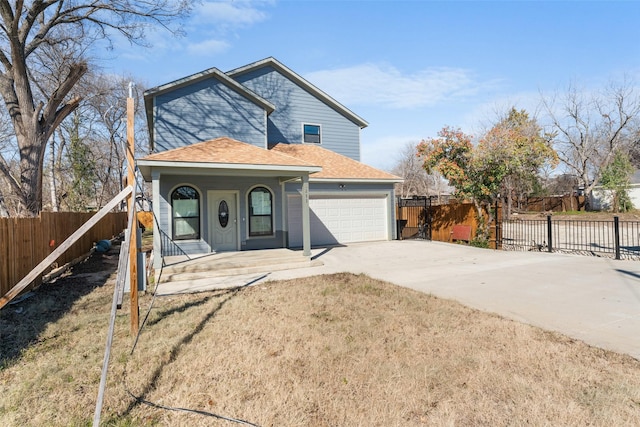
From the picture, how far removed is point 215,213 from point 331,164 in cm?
588

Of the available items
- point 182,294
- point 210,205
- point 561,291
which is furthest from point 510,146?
point 182,294

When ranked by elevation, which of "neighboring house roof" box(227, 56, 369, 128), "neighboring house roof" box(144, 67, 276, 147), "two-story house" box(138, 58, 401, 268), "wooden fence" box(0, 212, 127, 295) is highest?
"neighboring house roof" box(227, 56, 369, 128)

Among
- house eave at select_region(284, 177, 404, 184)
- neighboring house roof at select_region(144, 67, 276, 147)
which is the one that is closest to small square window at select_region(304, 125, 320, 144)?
house eave at select_region(284, 177, 404, 184)

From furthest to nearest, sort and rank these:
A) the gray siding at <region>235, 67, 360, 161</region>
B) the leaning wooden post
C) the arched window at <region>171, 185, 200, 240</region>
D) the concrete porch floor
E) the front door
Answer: the gray siding at <region>235, 67, 360, 161</region>, the front door, the arched window at <region>171, 185, 200, 240</region>, the concrete porch floor, the leaning wooden post

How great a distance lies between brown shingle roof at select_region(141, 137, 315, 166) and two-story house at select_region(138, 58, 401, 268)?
32 millimetres

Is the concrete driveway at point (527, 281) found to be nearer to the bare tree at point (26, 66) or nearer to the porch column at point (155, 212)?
the porch column at point (155, 212)

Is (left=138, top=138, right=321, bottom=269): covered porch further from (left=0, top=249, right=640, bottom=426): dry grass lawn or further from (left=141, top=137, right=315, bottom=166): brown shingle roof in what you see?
(left=0, top=249, right=640, bottom=426): dry grass lawn

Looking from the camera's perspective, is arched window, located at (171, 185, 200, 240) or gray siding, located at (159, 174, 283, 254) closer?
gray siding, located at (159, 174, 283, 254)

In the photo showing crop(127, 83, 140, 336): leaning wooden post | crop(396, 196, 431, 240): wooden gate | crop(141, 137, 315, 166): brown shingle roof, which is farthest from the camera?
crop(396, 196, 431, 240): wooden gate

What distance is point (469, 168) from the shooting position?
13172 mm

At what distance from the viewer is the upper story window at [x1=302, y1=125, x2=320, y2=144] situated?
1672 centimetres

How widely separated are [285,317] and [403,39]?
11.5 meters

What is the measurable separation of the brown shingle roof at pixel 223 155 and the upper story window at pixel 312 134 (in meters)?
5.35

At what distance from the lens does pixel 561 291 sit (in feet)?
22.0
